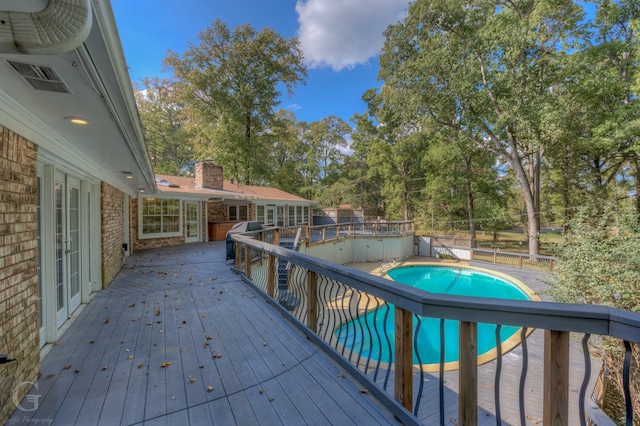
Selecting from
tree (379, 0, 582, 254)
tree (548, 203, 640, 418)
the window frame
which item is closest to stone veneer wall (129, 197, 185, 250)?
the window frame

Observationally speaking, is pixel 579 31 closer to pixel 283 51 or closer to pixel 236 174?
pixel 283 51

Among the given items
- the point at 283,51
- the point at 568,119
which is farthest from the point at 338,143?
the point at 568,119

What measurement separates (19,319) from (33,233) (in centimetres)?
73

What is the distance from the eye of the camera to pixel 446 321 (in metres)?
9.15

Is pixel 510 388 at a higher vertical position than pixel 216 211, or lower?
lower

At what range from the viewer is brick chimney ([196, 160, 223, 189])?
13125mm

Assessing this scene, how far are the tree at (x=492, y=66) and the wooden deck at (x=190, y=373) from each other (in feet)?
44.1

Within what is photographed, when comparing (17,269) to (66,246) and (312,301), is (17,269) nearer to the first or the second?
(66,246)

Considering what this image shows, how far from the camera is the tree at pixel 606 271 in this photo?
4.48 metres

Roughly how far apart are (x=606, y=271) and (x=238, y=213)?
1363 cm

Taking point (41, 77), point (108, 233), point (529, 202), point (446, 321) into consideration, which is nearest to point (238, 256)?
point (108, 233)

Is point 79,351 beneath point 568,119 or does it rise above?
beneath

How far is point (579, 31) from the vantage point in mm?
11820

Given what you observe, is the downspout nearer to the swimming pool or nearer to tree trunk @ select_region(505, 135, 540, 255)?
the swimming pool
